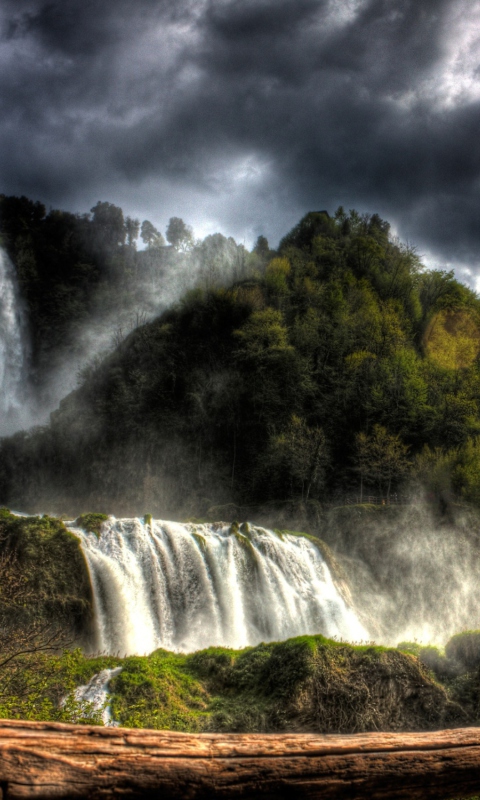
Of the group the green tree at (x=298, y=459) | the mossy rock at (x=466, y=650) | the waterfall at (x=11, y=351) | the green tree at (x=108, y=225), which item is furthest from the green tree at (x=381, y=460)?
the green tree at (x=108, y=225)

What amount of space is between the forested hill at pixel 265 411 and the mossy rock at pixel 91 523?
17113 mm

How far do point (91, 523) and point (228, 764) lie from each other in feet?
64.6

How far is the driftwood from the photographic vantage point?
2217 mm

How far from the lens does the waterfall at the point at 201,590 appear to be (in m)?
19.0

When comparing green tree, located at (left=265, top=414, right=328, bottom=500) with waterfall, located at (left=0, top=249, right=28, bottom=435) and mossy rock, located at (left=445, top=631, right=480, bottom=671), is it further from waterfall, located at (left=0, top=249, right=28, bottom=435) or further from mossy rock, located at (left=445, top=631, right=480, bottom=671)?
waterfall, located at (left=0, top=249, right=28, bottom=435)

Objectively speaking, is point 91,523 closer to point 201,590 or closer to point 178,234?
point 201,590

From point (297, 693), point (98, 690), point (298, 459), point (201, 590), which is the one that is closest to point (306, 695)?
point (297, 693)

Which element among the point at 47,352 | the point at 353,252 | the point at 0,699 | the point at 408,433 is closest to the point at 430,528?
the point at 408,433

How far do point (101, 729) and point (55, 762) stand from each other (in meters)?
0.22

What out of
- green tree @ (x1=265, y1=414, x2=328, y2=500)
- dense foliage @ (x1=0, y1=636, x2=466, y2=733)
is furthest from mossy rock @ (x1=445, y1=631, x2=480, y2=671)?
green tree @ (x1=265, y1=414, x2=328, y2=500)

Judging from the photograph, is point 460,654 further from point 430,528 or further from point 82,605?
point 430,528

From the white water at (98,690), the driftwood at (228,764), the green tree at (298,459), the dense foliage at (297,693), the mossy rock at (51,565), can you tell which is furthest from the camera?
the green tree at (298,459)

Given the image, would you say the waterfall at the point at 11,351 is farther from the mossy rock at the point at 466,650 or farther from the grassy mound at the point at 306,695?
the mossy rock at the point at 466,650

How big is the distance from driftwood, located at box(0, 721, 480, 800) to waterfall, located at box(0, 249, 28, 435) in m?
60.9
